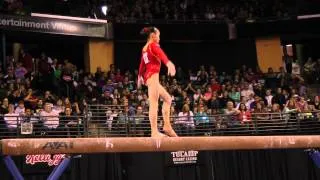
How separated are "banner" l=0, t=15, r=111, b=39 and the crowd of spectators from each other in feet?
3.64

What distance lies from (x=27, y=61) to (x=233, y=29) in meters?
7.98

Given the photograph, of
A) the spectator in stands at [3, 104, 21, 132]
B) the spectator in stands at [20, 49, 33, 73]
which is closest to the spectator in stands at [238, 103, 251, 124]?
the spectator in stands at [3, 104, 21, 132]

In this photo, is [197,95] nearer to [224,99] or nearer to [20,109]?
[224,99]

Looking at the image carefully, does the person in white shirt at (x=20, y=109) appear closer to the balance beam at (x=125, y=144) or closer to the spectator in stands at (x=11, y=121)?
the spectator in stands at (x=11, y=121)

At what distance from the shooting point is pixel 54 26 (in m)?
16.7

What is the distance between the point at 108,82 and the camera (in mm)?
14844

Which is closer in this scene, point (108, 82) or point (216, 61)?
point (108, 82)

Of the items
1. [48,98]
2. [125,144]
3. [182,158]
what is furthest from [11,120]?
[125,144]

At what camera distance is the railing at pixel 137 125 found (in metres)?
10.5

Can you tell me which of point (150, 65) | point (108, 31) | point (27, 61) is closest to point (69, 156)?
point (150, 65)

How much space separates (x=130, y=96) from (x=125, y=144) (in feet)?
22.2

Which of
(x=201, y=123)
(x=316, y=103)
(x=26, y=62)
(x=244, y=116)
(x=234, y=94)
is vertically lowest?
(x=201, y=123)

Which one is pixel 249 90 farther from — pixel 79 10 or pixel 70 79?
pixel 79 10

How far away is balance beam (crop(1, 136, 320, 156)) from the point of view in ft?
22.5
